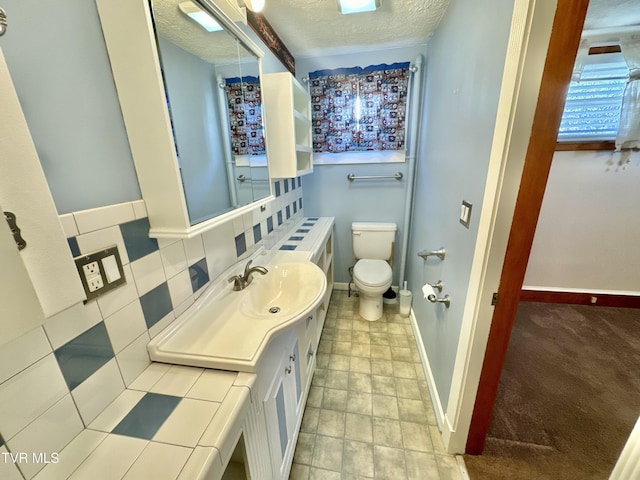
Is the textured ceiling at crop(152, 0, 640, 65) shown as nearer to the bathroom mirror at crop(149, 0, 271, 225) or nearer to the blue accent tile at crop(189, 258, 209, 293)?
the bathroom mirror at crop(149, 0, 271, 225)

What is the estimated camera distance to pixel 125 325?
700 mm

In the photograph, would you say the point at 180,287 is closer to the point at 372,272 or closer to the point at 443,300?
the point at 443,300

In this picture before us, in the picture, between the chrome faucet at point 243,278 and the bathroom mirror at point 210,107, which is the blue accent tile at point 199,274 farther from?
the bathroom mirror at point 210,107

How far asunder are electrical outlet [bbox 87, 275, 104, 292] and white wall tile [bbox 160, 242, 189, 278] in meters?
0.20

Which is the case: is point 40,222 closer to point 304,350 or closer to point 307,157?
point 304,350

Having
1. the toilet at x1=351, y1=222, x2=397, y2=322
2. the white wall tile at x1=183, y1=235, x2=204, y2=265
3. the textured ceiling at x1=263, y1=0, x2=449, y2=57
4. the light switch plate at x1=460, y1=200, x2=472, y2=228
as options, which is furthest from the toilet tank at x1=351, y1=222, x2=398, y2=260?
the white wall tile at x1=183, y1=235, x2=204, y2=265

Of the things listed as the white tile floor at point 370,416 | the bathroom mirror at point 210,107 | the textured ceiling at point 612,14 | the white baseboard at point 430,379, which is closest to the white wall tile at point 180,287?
the bathroom mirror at point 210,107

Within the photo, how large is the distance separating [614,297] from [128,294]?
3767 mm

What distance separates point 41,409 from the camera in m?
0.51

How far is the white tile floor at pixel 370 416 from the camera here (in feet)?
3.92

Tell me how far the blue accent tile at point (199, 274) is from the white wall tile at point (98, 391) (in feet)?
1.18

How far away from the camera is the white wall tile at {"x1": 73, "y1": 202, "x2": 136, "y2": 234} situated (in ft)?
1.92

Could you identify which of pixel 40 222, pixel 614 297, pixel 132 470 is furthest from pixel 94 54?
pixel 614 297

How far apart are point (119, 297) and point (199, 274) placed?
0.34 m
